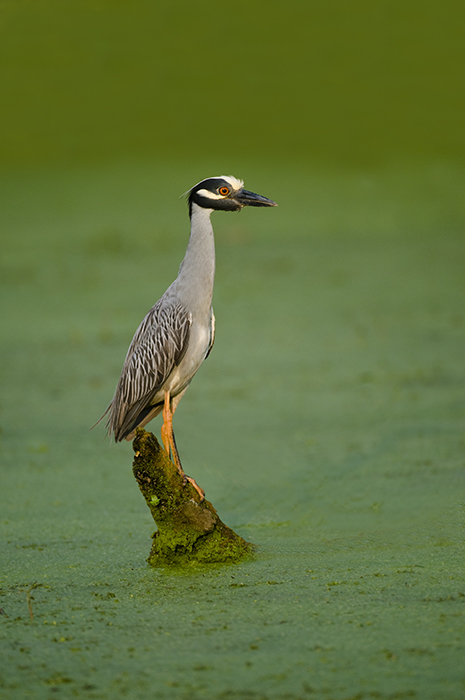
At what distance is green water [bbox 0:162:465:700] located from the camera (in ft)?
7.13

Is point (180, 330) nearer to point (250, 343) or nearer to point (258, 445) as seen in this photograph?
point (258, 445)

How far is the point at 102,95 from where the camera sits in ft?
46.6

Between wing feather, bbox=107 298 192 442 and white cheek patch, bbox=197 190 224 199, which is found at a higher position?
white cheek patch, bbox=197 190 224 199

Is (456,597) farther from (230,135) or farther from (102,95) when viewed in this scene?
(102,95)

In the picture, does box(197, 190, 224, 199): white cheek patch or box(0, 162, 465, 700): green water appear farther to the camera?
box(197, 190, 224, 199): white cheek patch

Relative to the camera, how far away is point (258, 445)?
478 cm

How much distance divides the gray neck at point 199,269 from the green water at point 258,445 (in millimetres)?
1019

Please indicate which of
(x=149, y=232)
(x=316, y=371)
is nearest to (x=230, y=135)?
(x=149, y=232)

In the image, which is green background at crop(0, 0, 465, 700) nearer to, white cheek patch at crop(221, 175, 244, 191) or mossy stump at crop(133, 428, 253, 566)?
mossy stump at crop(133, 428, 253, 566)

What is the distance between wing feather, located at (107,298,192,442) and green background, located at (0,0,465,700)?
0.55 meters

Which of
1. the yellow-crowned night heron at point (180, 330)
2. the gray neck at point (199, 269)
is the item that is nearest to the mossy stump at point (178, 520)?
the yellow-crowned night heron at point (180, 330)

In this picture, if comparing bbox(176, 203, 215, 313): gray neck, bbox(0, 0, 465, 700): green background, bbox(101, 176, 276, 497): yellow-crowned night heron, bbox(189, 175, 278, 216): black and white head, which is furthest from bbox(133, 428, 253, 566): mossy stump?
bbox(189, 175, 278, 216): black and white head

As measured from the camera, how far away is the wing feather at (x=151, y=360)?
338cm

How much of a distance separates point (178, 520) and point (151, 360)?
72 cm
